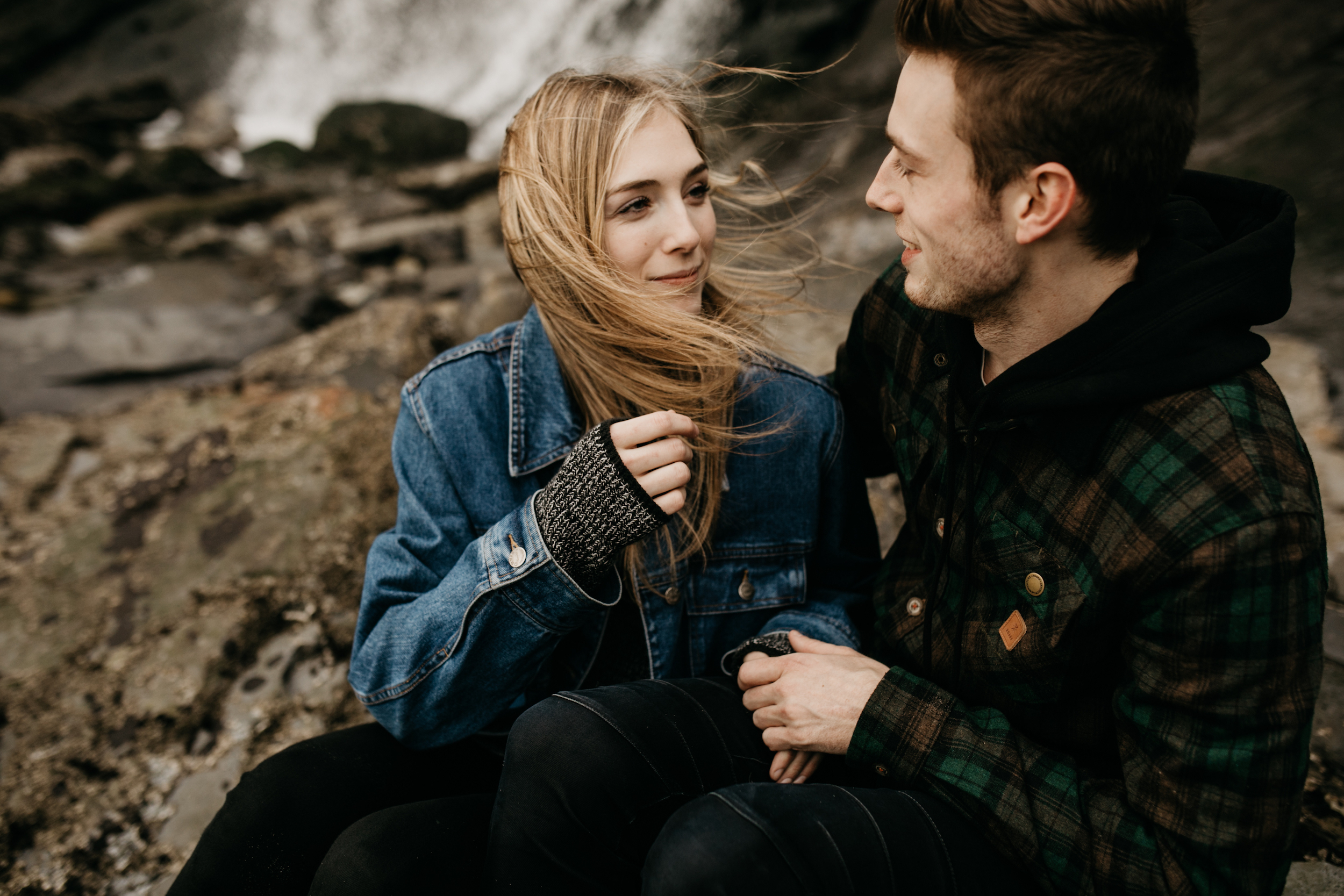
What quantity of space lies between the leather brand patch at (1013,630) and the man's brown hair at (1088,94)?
70 centimetres

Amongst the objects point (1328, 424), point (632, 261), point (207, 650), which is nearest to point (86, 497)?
point (207, 650)

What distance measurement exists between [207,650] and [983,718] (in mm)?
2310

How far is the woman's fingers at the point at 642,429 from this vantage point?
151 cm

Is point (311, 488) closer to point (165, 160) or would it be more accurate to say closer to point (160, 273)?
point (160, 273)

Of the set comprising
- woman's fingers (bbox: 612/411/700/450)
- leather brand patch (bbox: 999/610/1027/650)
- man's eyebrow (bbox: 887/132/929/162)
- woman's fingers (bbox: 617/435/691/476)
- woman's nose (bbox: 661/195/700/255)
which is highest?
man's eyebrow (bbox: 887/132/929/162)

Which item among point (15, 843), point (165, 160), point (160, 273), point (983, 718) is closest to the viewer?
point (983, 718)

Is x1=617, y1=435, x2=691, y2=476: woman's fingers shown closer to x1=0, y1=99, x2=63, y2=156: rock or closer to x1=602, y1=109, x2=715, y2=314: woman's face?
x1=602, y1=109, x2=715, y2=314: woman's face

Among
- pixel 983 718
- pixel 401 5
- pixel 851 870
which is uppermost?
pixel 401 5

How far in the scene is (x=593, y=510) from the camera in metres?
1.54

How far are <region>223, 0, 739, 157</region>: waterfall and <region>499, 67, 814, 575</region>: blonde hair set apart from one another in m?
10.5

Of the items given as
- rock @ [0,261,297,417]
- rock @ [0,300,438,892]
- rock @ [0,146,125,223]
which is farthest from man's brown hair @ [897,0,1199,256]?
rock @ [0,146,125,223]

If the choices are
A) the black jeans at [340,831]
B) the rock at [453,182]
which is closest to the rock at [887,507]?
the black jeans at [340,831]

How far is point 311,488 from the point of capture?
9.55 ft

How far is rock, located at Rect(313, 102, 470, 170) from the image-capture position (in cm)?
1019
